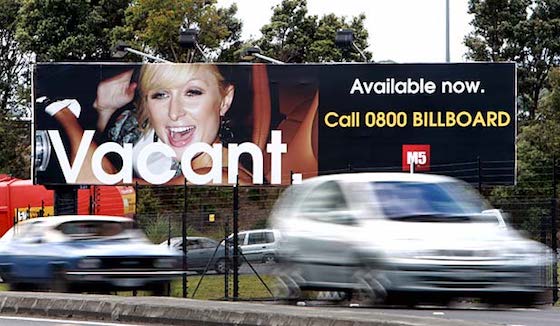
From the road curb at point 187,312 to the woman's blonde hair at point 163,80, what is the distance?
1596 cm

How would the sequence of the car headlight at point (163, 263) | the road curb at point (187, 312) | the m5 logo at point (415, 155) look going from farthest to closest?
the m5 logo at point (415, 155) < the car headlight at point (163, 263) < the road curb at point (187, 312)

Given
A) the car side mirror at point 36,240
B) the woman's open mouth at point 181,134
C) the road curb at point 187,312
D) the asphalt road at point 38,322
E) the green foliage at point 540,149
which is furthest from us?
the green foliage at point 540,149

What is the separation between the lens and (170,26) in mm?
55875

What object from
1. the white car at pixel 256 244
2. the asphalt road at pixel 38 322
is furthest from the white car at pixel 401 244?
the white car at pixel 256 244

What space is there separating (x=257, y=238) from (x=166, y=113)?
16.8 feet

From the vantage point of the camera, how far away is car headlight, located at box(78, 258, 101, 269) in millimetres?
18062

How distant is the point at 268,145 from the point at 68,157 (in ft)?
18.3

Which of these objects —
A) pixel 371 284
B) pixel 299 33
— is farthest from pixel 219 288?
pixel 299 33

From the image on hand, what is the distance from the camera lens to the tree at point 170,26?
55.8 metres

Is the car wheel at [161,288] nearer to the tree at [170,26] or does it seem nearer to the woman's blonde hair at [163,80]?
the woman's blonde hair at [163,80]

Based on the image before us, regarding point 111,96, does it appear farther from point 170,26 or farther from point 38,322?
point 170,26

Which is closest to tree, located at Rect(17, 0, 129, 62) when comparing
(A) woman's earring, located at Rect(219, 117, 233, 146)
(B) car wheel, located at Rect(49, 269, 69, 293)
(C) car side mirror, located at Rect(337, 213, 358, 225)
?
(A) woman's earring, located at Rect(219, 117, 233, 146)

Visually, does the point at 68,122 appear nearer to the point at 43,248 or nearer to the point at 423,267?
the point at 43,248

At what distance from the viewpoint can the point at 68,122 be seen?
3225 centimetres
